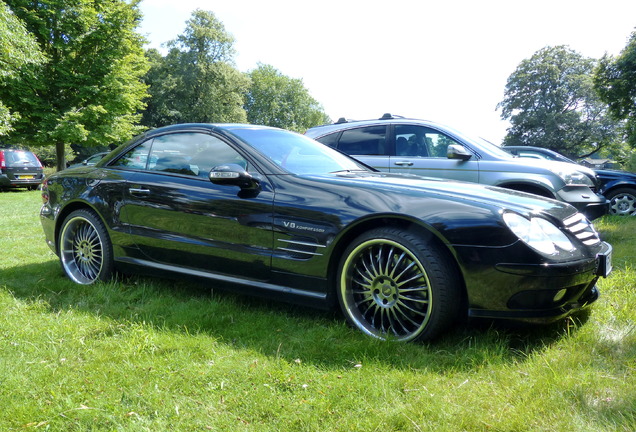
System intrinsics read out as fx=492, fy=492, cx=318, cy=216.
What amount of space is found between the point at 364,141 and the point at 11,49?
16.0 metres

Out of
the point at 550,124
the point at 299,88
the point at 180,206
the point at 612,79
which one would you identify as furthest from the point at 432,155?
the point at 299,88

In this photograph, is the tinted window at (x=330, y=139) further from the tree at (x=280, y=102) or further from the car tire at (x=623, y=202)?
the tree at (x=280, y=102)

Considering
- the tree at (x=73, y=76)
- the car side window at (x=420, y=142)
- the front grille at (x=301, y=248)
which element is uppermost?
the tree at (x=73, y=76)

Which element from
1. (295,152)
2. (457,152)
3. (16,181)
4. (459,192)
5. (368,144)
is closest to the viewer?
(459,192)

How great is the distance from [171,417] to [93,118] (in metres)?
22.7

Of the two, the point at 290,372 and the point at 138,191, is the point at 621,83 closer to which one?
the point at 138,191

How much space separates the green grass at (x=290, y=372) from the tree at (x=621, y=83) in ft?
80.7

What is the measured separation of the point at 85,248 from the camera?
4422mm

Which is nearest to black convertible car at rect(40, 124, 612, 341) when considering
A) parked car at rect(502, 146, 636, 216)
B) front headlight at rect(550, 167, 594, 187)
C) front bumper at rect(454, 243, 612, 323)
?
front bumper at rect(454, 243, 612, 323)

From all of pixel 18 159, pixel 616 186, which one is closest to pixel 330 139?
pixel 616 186

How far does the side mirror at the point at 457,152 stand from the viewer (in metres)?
5.75

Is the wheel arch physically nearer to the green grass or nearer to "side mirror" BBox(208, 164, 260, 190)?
the green grass

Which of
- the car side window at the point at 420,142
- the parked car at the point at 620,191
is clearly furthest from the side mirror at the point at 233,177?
the parked car at the point at 620,191

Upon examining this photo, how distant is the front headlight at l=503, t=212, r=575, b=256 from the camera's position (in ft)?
8.57
